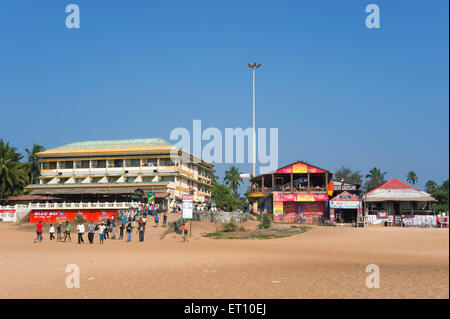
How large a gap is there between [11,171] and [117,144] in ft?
54.1

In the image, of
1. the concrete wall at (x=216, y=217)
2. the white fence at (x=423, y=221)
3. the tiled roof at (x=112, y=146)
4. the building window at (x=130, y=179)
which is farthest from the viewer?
the tiled roof at (x=112, y=146)

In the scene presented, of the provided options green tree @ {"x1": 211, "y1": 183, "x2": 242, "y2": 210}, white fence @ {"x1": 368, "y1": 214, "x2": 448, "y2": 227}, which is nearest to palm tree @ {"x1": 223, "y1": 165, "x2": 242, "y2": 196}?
green tree @ {"x1": 211, "y1": 183, "x2": 242, "y2": 210}

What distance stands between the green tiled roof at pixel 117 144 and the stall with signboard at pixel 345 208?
31.1 meters

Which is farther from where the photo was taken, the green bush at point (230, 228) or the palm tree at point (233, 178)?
the palm tree at point (233, 178)

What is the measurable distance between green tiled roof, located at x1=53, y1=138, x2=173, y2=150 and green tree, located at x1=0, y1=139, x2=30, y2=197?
23.1 feet

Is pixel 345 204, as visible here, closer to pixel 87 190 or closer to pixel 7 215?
pixel 87 190

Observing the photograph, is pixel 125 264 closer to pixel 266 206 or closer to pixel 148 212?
→ pixel 148 212

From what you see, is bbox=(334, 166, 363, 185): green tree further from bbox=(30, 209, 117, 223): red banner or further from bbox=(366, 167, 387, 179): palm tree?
bbox=(30, 209, 117, 223): red banner

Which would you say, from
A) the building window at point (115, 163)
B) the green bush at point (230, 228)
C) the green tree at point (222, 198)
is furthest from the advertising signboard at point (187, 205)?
the green tree at point (222, 198)

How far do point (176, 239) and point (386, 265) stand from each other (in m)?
18.6

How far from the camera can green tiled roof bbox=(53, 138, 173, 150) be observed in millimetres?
66812

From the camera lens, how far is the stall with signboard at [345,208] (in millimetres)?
44281

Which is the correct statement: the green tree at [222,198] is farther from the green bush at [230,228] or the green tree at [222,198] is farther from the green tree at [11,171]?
the green bush at [230,228]

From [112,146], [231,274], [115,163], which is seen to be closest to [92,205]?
[115,163]
